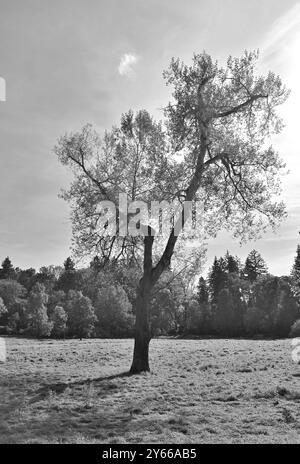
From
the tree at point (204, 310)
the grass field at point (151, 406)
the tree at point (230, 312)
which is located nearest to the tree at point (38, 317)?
the tree at point (204, 310)

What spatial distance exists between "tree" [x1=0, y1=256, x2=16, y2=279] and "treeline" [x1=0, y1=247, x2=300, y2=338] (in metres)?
32.1

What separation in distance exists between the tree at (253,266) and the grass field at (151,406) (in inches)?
4041

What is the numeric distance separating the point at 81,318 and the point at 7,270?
8954 centimetres

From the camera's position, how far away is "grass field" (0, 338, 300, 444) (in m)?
9.30

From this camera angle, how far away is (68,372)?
20781 mm

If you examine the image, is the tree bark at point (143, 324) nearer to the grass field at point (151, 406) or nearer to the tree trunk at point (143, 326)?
the tree trunk at point (143, 326)

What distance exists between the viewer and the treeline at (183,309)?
271 ft

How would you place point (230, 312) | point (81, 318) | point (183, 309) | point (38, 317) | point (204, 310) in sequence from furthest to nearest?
point (183, 309), point (204, 310), point (230, 312), point (81, 318), point (38, 317)

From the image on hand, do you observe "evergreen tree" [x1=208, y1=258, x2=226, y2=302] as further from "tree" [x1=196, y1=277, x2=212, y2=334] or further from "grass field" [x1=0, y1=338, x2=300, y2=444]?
"grass field" [x1=0, y1=338, x2=300, y2=444]

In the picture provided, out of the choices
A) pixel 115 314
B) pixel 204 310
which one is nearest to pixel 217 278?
pixel 204 310

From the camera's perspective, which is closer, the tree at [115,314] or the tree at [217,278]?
the tree at [115,314]

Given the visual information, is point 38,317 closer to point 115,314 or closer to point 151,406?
point 115,314

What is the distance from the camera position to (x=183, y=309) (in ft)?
358
